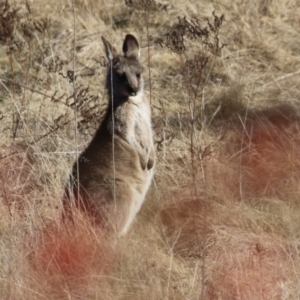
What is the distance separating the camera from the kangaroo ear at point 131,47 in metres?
6.07

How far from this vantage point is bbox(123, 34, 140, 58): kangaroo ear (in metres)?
6.07

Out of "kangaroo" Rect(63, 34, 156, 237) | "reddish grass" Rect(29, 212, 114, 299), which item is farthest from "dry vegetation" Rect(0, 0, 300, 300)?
"kangaroo" Rect(63, 34, 156, 237)

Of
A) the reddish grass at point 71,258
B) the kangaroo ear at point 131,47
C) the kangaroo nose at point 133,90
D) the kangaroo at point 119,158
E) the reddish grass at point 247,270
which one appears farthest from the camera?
the kangaroo ear at point 131,47

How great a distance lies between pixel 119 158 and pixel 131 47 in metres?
0.81

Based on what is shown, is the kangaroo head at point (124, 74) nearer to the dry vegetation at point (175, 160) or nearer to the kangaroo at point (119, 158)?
the kangaroo at point (119, 158)

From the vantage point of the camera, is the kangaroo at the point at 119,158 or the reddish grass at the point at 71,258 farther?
the kangaroo at the point at 119,158

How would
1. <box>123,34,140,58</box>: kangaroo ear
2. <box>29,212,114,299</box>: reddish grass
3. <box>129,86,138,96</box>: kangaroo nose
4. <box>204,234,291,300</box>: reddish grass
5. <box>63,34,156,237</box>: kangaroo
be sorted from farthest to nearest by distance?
<box>123,34,140,58</box>: kangaroo ear
<box>129,86,138,96</box>: kangaroo nose
<box>63,34,156,237</box>: kangaroo
<box>29,212,114,299</box>: reddish grass
<box>204,234,291,300</box>: reddish grass

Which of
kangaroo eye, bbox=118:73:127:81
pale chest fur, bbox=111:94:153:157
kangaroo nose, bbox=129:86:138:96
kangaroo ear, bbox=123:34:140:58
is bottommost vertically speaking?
pale chest fur, bbox=111:94:153:157

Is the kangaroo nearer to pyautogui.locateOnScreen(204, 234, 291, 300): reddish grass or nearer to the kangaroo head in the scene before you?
the kangaroo head

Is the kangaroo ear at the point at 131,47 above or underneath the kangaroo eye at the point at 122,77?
above

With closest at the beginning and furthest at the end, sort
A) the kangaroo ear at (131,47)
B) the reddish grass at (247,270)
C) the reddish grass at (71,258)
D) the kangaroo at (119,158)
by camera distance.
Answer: the reddish grass at (247,270), the reddish grass at (71,258), the kangaroo at (119,158), the kangaroo ear at (131,47)

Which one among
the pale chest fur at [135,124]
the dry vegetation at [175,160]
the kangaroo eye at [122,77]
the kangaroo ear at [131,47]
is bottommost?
the dry vegetation at [175,160]

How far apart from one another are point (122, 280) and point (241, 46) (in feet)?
15.6

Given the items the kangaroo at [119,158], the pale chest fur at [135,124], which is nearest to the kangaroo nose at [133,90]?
the kangaroo at [119,158]
